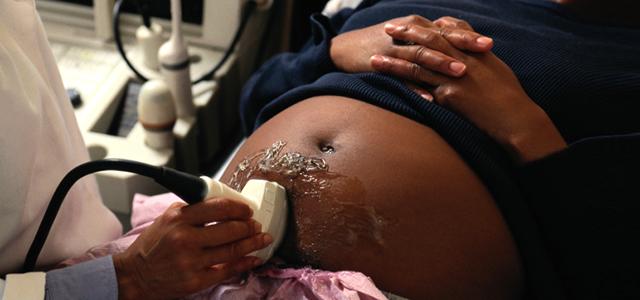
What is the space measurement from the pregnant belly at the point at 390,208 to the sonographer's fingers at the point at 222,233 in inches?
4.1

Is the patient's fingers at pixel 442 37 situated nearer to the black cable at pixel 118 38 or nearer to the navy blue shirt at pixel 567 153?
the navy blue shirt at pixel 567 153

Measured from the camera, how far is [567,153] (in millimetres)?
742

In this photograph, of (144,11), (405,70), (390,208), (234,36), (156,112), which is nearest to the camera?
(390,208)

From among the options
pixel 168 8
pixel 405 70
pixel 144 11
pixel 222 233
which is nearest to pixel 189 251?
pixel 222 233

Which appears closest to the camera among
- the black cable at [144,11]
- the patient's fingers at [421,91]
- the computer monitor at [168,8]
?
the patient's fingers at [421,91]

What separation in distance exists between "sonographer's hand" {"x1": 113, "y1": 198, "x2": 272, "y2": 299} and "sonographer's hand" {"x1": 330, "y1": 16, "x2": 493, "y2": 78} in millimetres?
316

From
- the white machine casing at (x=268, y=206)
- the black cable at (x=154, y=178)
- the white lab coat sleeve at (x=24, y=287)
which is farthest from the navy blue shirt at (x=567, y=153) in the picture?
the white lab coat sleeve at (x=24, y=287)

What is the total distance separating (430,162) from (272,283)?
232 mm

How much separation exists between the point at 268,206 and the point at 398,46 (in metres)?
0.30

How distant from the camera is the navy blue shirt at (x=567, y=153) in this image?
744mm

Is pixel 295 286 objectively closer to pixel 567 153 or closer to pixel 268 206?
pixel 268 206

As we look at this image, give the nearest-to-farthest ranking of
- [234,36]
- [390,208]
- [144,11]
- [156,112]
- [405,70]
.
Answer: [390,208]
[405,70]
[156,112]
[144,11]
[234,36]

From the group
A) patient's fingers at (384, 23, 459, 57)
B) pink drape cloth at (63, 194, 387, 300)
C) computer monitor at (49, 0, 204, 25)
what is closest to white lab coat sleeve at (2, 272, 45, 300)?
pink drape cloth at (63, 194, 387, 300)

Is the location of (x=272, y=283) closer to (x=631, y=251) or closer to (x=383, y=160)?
(x=383, y=160)
